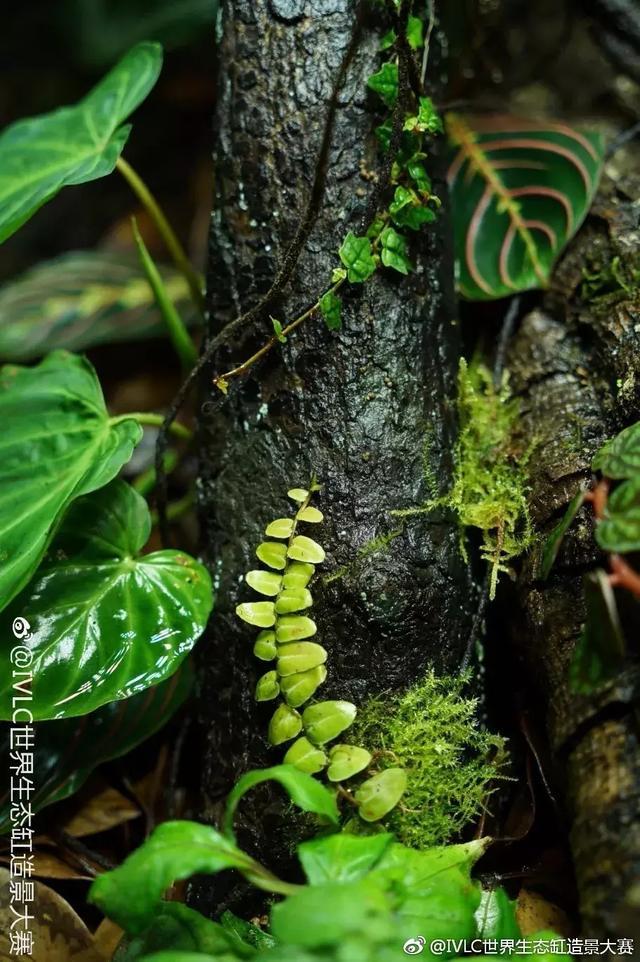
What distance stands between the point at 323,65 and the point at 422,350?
61 centimetres

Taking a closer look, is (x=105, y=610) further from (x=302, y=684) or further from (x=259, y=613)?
(x=302, y=684)

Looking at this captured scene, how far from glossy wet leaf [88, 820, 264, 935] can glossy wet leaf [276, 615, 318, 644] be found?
1.21 feet

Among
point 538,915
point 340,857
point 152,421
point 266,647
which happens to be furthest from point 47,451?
point 538,915

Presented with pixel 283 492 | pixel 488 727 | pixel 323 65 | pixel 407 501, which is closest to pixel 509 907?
pixel 488 727

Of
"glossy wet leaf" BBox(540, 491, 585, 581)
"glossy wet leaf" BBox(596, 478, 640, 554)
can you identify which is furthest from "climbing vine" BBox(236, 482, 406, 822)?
"glossy wet leaf" BBox(596, 478, 640, 554)

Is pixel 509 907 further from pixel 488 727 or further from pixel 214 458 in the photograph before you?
pixel 214 458

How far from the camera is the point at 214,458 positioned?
1.72m

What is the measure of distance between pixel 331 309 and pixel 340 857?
0.94 meters

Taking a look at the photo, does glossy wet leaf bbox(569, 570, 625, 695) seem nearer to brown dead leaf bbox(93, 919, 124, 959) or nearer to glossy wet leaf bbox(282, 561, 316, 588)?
glossy wet leaf bbox(282, 561, 316, 588)

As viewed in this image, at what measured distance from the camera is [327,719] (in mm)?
1310

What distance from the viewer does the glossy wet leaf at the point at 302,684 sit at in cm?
134

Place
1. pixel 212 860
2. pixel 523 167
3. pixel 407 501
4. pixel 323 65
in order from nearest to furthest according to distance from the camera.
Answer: pixel 212 860
pixel 407 501
pixel 323 65
pixel 523 167

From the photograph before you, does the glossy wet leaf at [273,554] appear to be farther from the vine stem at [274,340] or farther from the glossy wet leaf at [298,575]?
the vine stem at [274,340]

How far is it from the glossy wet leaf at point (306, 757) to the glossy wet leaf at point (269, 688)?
10cm
